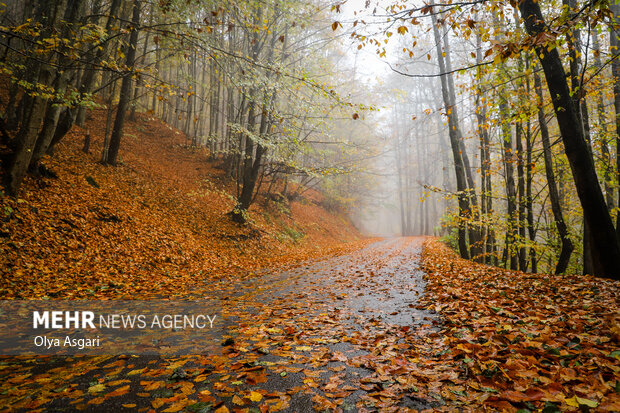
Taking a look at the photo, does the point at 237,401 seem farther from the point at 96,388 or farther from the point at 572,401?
the point at 572,401

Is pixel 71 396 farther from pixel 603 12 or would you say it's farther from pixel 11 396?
pixel 603 12

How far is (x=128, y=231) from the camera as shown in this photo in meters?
8.50

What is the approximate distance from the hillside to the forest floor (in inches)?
2.0

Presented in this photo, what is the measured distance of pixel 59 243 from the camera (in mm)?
6801

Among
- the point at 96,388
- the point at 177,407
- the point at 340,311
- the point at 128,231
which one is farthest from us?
the point at 128,231

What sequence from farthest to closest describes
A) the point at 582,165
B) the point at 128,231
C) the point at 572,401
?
the point at 128,231, the point at 582,165, the point at 572,401

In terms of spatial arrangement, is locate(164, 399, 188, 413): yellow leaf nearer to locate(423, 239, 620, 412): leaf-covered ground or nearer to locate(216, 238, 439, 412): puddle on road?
locate(216, 238, 439, 412): puddle on road

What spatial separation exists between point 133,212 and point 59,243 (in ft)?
9.40

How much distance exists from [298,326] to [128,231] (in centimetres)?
689

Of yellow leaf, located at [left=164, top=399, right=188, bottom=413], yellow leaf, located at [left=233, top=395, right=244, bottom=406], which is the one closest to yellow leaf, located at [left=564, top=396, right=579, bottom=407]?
yellow leaf, located at [left=233, top=395, right=244, bottom=406]

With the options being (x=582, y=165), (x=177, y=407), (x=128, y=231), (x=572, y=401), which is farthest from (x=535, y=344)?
(x=128, y=231)

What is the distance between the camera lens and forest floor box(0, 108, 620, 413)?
2279 mm

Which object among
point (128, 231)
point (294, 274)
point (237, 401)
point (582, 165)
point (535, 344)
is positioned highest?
point (582, 165)

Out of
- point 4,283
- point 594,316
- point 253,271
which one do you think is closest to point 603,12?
point 594,316
